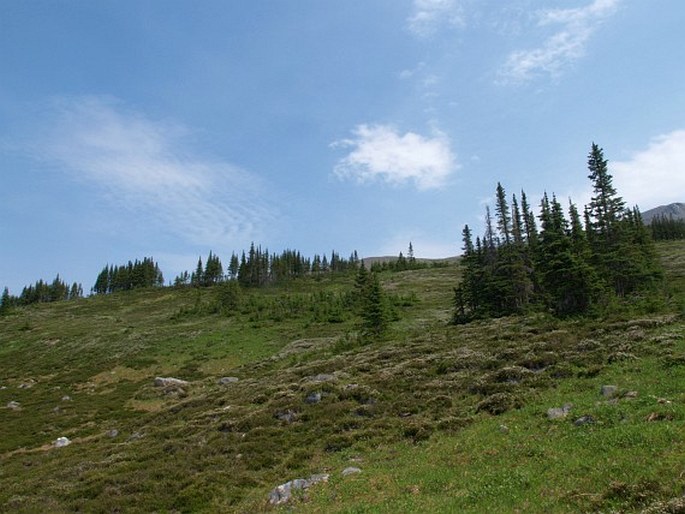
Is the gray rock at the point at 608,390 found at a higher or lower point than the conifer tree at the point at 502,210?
lower

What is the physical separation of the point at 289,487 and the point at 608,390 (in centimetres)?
1253

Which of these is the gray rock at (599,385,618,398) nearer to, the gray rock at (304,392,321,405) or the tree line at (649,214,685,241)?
the gray rock at (304,392,321,405)

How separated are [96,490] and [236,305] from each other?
79.3 metres

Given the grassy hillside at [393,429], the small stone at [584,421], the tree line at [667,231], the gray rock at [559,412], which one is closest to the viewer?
the grassy hillside at [393,429]

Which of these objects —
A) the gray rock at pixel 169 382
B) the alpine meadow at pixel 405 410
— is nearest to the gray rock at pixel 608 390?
the alpine meadow at pixel 405 410

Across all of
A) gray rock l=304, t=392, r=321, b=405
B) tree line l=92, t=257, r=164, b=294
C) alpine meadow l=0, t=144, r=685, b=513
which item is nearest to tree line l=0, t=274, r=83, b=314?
tree line l=92, t=257, r=164, b=294

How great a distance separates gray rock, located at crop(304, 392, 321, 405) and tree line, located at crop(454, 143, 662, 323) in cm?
2646

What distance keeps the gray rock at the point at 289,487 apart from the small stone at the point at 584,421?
8739 millimetres

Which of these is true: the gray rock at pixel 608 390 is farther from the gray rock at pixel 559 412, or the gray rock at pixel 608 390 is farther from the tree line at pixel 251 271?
the tree line at pixel 251 271

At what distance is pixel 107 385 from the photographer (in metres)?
52.5

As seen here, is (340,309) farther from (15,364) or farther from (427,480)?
(427,480)

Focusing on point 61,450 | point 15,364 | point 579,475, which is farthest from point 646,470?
point 15,364

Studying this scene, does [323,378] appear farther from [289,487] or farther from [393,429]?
[289,487]

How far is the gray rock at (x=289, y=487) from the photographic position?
1585 cm
